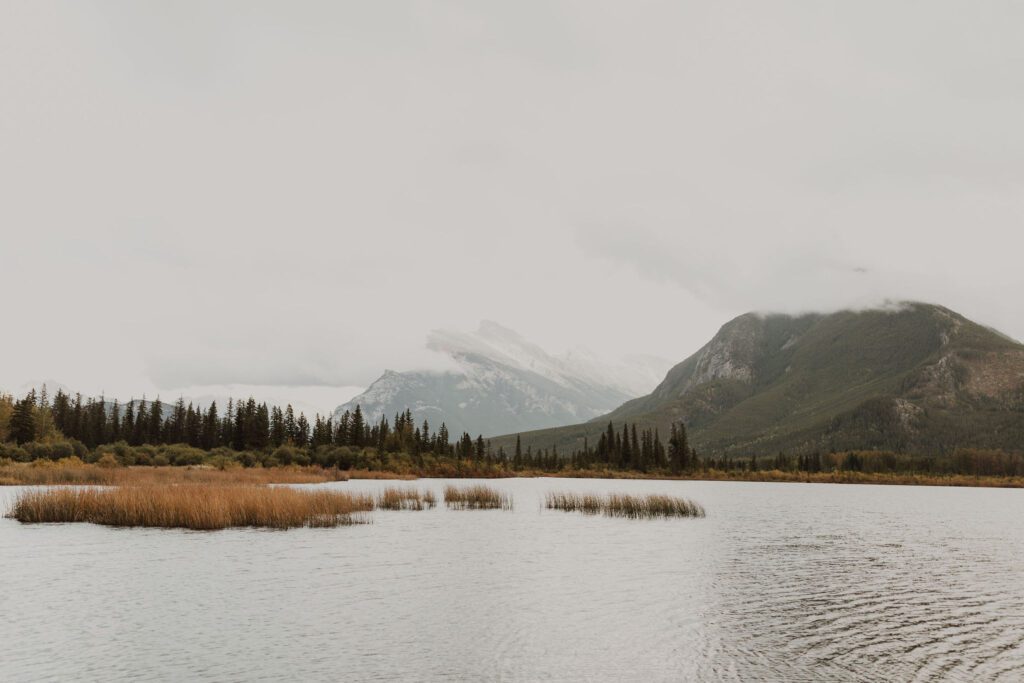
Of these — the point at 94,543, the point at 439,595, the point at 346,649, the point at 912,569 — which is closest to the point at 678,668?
the point at 346,649

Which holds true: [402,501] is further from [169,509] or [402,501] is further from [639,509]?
[169,509]

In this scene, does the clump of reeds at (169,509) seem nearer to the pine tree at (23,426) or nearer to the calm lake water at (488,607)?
the calm lake water at (488,607)

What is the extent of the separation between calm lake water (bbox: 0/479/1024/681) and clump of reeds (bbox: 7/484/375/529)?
1592 mm

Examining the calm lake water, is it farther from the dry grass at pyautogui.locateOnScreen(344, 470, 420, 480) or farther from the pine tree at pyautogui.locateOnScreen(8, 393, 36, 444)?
the pine tree at pyautogui.locateOnScreen(8, 393, 36, 444)

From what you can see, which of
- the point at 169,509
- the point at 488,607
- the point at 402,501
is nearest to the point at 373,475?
the point at 402,501

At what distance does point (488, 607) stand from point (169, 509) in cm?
3363

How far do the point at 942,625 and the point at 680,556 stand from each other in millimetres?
19115

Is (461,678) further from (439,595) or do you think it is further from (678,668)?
(439,595)

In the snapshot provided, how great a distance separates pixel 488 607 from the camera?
30.9 m

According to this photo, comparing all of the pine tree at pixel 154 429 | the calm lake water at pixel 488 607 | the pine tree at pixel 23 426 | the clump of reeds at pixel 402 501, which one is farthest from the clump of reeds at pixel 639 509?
the pine tree at pixel 154 429

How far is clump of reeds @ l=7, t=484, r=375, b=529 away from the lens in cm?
5322

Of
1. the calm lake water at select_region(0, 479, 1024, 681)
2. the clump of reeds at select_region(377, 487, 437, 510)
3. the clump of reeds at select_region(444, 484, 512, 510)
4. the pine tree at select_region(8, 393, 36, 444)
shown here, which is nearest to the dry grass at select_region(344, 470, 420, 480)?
the pine tree at select_region(8, 393, 36, 444)

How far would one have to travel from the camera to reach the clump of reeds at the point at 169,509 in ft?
175

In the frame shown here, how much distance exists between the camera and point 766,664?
23.1 meters
